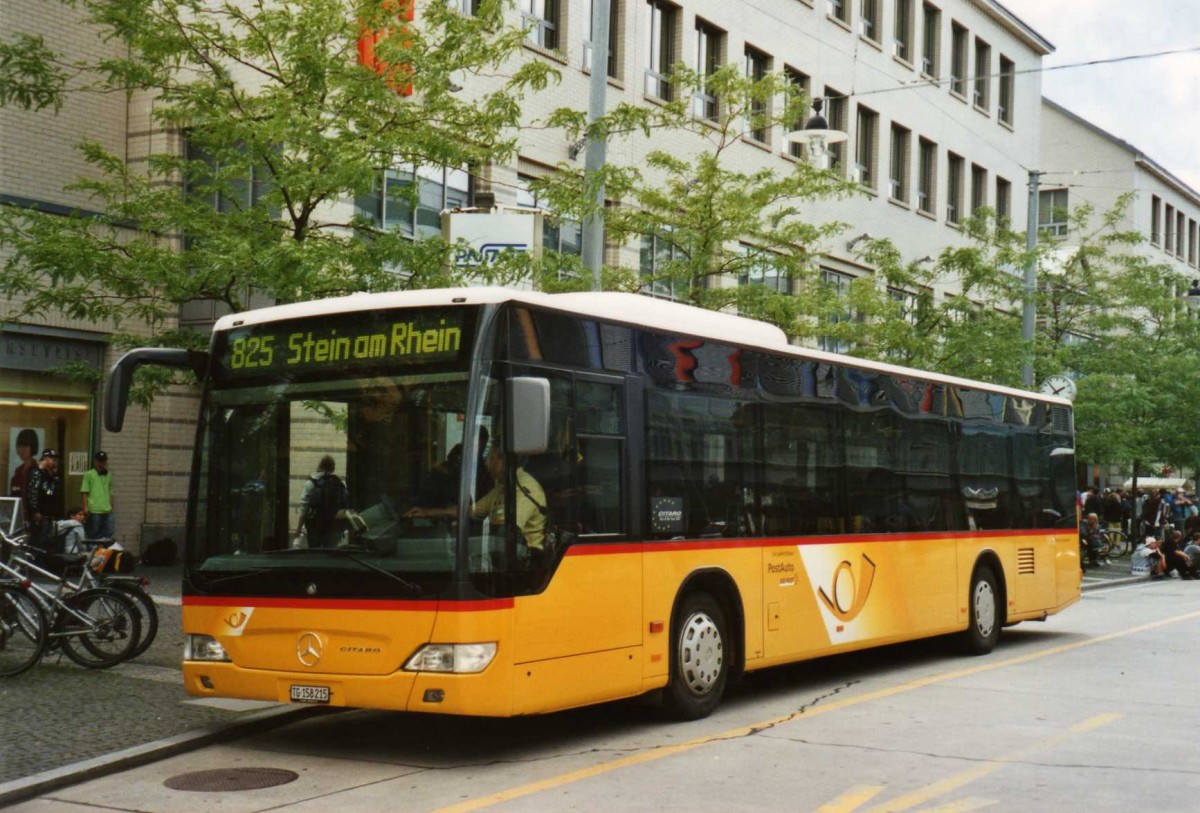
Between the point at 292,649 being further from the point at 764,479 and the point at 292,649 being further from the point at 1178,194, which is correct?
the point at 1178,194

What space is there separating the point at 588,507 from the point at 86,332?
1467cm

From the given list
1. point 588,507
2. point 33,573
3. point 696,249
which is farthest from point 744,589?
point 696,249

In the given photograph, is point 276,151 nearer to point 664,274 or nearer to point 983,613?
point 664,274

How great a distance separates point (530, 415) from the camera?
845cm

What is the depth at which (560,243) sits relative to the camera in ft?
85.3

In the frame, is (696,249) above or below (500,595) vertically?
above

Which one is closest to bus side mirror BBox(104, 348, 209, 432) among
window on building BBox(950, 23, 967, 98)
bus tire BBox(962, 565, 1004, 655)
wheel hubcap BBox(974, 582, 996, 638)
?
bus tire BBox(962, 565, 1004, 655)

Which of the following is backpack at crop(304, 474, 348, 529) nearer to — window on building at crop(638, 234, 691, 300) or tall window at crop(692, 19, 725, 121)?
window on building at crop(638, 234, 691, 300)

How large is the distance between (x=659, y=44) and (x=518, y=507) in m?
23.0

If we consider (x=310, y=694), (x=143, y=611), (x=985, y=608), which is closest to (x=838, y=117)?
(x=985, y=608)

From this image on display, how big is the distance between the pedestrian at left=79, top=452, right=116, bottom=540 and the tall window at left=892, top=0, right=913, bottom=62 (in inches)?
1068

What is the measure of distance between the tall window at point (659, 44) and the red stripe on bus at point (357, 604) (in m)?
22.0

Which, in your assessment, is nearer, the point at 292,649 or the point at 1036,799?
the point at 1036,799

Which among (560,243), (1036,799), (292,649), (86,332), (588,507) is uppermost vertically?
(560,243)
